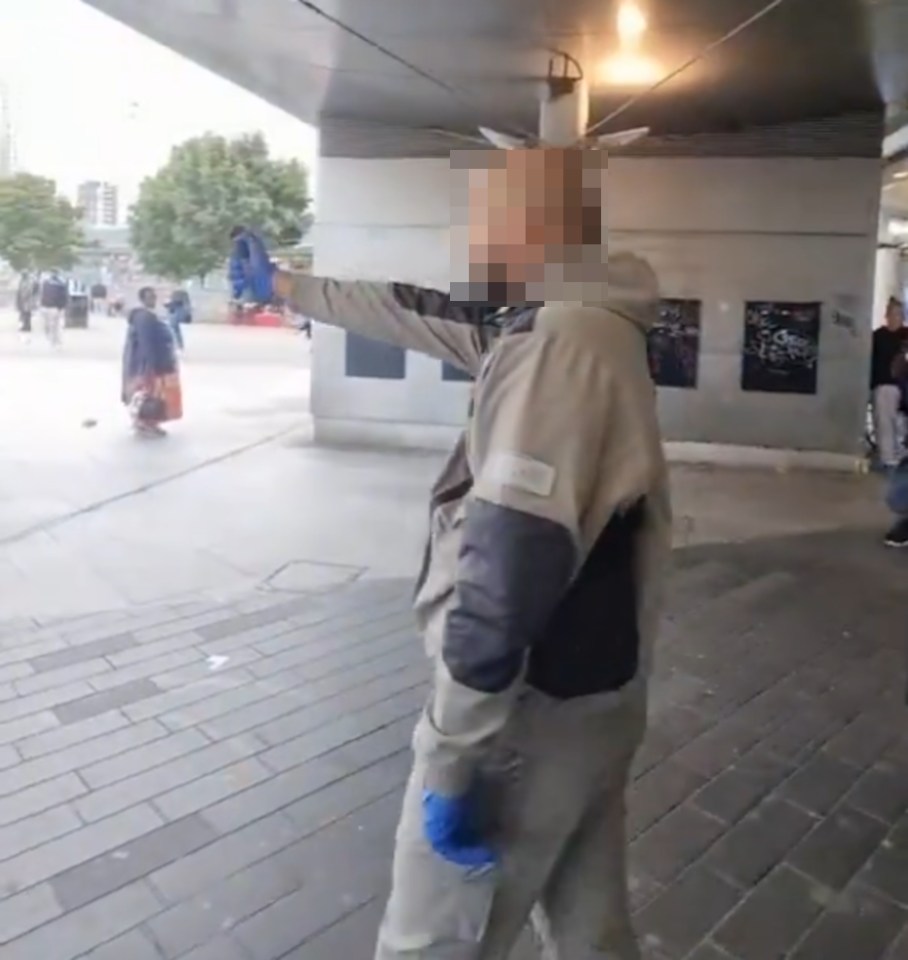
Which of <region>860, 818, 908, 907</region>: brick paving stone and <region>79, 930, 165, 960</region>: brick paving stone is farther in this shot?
<region>860, 818, 908, 907</region>: brick paving stone

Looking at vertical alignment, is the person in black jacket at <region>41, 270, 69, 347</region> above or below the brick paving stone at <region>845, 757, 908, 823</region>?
above

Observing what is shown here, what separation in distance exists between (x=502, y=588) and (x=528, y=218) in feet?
1.70

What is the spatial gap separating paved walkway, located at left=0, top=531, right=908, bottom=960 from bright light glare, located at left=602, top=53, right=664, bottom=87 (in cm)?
392

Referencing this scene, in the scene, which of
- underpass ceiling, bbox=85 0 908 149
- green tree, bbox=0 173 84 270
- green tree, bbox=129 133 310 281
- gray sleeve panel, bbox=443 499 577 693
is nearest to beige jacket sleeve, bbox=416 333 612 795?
gray sleeve panel, bbox=443 499 577 693

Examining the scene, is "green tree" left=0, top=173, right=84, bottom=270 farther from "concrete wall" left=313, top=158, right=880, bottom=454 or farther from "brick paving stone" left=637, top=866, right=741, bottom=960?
"brick paving stone" left=637, top=866, right=741, bottom=960

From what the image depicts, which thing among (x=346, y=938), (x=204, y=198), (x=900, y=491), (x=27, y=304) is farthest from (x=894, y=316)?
(x=204, y=198)

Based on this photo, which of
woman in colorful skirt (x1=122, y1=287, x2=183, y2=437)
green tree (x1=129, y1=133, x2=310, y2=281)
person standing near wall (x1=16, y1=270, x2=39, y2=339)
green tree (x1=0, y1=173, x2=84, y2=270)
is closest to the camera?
woman in colorful skirt (x1=122, y1=287, x2=183, y2=437)

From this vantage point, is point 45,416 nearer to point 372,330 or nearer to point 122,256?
point 372,330

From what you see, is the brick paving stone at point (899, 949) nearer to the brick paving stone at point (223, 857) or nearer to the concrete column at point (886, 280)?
the brick paving stone at point (223, 857)

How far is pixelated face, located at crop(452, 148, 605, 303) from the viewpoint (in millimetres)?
1489

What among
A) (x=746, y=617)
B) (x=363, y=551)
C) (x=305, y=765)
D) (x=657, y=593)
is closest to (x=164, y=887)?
(x=305, y=765)

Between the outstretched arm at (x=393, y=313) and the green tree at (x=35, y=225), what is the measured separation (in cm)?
3067

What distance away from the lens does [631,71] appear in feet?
24.7

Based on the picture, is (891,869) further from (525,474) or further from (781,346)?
(781,346)
